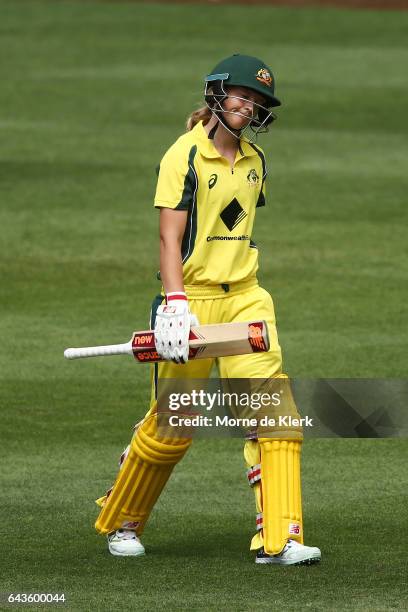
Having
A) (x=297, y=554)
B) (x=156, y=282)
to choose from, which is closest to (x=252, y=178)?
(x=297, y=554)

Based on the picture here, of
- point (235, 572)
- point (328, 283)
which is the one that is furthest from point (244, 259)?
point (328, 283)

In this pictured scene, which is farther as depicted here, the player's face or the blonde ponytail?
the blonde ponytail

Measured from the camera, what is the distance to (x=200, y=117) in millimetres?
7410

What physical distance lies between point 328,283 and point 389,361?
2.50 m

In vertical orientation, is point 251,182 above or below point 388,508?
above

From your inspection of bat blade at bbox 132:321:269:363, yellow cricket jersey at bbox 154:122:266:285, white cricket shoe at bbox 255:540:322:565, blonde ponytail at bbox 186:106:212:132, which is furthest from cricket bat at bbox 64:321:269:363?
Result: blonde ponytail at bbox 186:106:212:132

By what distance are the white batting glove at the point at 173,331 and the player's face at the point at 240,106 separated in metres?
0.85

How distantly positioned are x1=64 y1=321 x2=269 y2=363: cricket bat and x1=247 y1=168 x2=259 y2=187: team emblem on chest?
0.69 m

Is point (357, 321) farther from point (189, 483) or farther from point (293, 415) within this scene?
point (293, 415)

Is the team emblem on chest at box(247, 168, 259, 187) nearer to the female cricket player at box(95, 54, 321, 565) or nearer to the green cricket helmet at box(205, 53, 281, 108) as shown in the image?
the female cricket player at box(95, 54, 321, 565)

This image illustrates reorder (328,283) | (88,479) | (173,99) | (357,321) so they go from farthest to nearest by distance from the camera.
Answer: (173,99) → (328,283) → (357,321) → (88,479)

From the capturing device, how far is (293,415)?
7.04 metres

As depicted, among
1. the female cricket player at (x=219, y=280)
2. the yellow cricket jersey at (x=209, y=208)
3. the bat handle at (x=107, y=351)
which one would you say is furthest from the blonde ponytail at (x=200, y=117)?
the bat handle at (x=107, y=351)

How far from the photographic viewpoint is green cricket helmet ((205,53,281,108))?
716cm
